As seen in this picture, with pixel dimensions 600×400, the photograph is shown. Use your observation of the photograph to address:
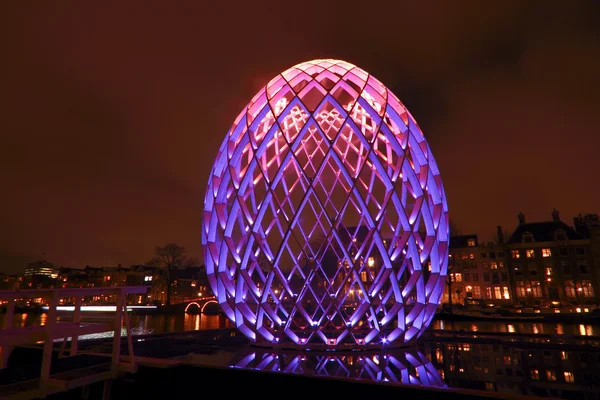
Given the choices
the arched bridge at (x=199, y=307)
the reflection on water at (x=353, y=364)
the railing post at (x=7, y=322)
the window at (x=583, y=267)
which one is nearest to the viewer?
the railing post at (x=7, y=322)

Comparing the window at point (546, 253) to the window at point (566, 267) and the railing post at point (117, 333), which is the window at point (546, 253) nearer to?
the window at point (566, 267)

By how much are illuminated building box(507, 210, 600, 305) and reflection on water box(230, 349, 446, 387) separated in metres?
54.9

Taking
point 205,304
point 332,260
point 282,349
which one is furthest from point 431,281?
point 205,304

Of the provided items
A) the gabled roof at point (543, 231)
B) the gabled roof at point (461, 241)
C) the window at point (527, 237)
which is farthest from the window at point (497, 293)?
the window at point (527, 237)

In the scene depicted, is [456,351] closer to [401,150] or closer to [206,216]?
[401,150]

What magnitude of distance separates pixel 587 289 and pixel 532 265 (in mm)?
7513

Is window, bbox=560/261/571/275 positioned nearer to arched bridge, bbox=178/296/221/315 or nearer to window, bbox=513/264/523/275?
window, bbox=513/264/523/275

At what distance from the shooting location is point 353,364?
1127 cm

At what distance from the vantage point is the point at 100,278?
106 m

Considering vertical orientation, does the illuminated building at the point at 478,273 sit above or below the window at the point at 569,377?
above

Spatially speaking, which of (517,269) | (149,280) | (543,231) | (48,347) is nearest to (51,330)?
(48,347)

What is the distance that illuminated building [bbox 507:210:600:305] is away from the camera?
54.7 m

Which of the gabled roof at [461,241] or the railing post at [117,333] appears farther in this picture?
the gabled roof at [461,241]

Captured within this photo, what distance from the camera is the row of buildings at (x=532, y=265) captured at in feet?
180
